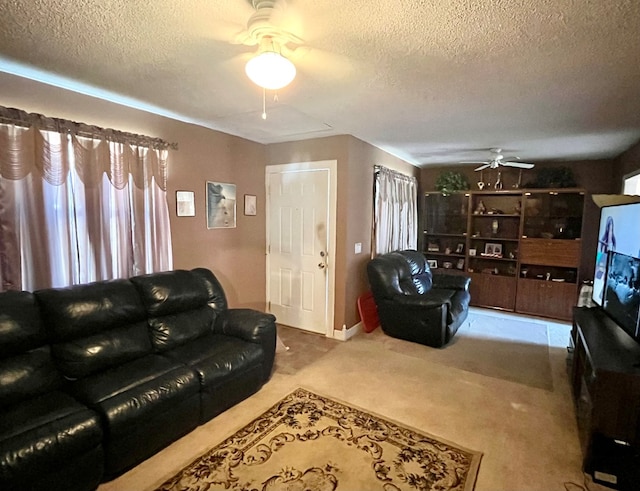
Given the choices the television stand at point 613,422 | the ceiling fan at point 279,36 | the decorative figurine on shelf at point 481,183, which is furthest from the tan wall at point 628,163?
the ceiling fan at point 279,36

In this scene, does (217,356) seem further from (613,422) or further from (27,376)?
(613,422)

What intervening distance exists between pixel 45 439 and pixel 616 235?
4.30 meters

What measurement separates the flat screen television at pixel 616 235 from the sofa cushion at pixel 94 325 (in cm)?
377

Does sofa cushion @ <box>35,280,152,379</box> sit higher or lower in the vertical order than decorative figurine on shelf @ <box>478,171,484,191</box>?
lower

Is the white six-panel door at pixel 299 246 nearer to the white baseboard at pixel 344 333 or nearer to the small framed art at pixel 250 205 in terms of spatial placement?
the white baseboard at pixel 344 333

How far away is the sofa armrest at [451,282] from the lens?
507 centimetres

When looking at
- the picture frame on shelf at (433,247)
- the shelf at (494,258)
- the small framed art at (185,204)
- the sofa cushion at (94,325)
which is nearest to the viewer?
the sofa cushion at (94,325)

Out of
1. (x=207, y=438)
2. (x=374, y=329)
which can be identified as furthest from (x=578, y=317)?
(x=207, y=438)

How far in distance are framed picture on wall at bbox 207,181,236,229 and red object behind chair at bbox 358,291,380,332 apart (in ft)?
6.23

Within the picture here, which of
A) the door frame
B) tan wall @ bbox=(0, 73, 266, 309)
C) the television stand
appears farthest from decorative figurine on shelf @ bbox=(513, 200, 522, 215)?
tan wall @ bbox=(0, 73, 266, 309)

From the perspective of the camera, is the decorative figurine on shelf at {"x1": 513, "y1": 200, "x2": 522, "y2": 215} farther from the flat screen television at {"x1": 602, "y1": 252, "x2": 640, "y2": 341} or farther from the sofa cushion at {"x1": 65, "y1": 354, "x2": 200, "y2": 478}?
the sofa cushion at {"x1": 65, "y1": 354, "x2": 200, "y2": 478}

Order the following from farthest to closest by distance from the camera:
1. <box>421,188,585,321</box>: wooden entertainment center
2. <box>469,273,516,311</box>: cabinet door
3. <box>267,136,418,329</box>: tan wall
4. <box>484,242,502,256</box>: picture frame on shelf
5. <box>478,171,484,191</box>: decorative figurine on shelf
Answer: <box>478,171,484,191</box>: decorative figurine on shelf < <box>484,242,502,256</box>: picture frame on shelf < <box>469,273,516,311</box>: cabinet door < <box>421,188,585,321</box>: wooden entertainment center < <box>267,136,418,329</box>: tan wall

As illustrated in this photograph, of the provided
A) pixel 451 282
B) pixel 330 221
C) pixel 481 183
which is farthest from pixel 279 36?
pixel 481 183

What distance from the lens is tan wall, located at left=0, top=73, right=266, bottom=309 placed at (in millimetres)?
2559
